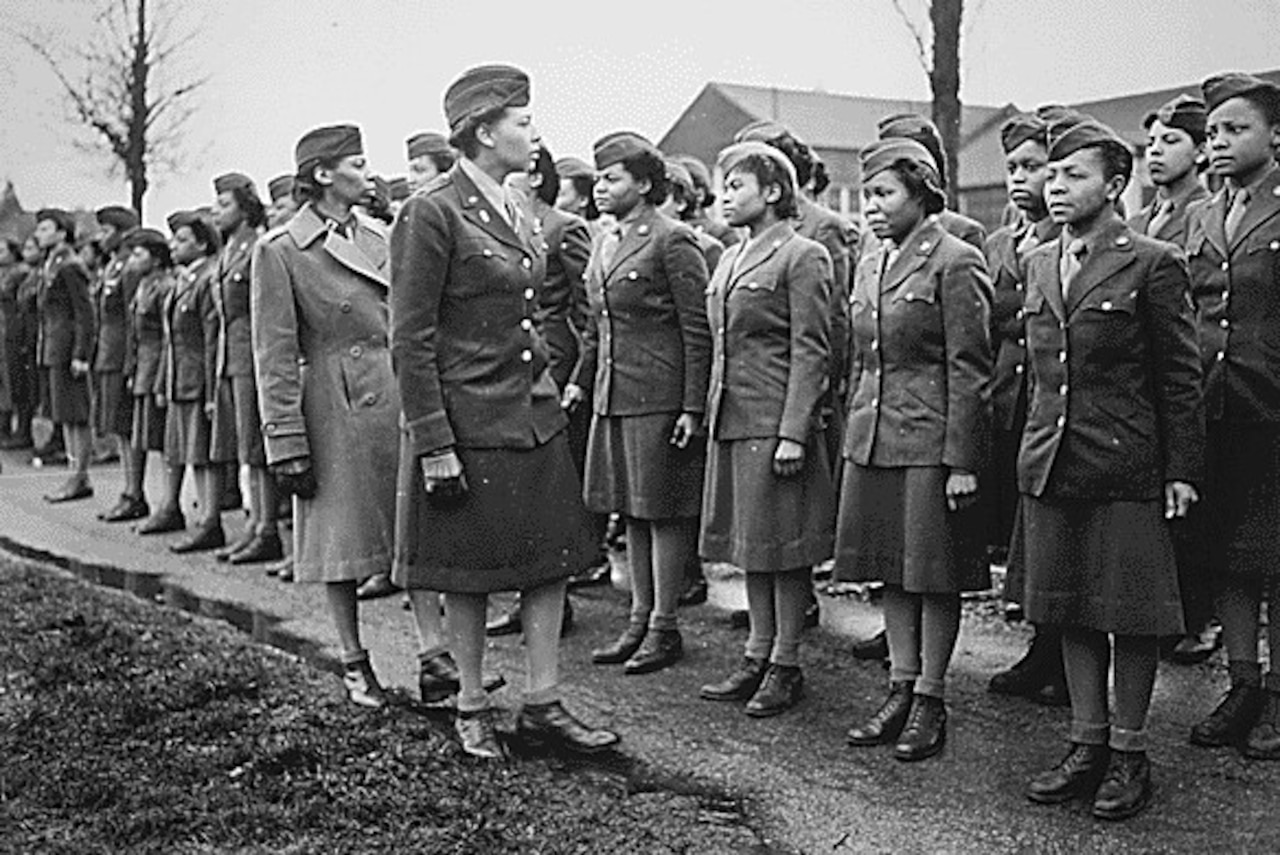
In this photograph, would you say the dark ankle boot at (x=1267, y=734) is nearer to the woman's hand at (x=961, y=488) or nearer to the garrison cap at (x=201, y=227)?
the woman's hand at (x=961, y=488)

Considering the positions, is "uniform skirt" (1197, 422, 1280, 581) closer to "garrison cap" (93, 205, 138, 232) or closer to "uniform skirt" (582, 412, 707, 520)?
"uniform skirt" (582, 412, 707, 520)

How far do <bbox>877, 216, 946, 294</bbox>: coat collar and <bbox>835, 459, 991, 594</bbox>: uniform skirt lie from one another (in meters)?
0.65

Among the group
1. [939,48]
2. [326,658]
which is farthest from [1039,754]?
[939,48]

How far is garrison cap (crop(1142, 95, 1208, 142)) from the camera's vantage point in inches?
244

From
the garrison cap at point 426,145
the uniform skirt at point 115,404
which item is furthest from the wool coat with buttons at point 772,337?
the uniform skirt at point 115,404

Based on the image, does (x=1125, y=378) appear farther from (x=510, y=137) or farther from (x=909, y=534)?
(x=510, y=137)

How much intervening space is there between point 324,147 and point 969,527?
2802 millimetres

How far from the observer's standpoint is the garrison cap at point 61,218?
44.9 ft

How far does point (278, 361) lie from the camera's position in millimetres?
5695

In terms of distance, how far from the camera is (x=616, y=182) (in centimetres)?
641

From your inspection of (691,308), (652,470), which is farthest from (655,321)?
(652,470)

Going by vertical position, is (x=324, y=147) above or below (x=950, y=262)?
above

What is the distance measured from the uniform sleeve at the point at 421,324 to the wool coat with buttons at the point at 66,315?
27.1ft

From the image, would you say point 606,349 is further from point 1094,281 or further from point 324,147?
point 1094,281
